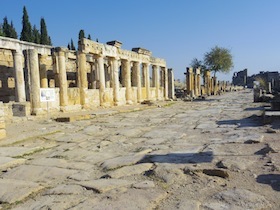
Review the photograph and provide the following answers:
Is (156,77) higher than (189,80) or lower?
higher

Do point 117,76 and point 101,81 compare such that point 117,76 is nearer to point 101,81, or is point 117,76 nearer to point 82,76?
point 101,81

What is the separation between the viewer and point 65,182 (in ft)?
10.8

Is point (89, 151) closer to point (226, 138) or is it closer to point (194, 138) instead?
point (194, 138)

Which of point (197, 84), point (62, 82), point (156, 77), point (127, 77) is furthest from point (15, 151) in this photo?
point (197, 84)

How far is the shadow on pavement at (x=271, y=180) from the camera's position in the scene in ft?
9.43

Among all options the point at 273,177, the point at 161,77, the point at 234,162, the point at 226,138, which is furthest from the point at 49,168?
the point at 161,77

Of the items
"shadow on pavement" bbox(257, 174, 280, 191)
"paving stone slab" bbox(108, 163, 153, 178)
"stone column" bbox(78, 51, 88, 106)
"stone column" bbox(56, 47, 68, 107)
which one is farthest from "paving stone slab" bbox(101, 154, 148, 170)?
"stone column" bbox(78, 51, 88, 106)

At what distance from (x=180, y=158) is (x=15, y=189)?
2.30 metres

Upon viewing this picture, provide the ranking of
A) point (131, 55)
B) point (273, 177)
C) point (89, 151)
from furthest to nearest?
point (131, 55)
point (89, 151)
point (273, 177)

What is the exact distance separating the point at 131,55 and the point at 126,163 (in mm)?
15233

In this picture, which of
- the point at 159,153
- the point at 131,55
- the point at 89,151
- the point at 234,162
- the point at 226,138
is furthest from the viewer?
the point at 131,55

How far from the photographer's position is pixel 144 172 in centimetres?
355

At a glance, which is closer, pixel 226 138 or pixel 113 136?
pixel 226 138

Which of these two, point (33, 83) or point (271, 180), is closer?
point (271, 180)
